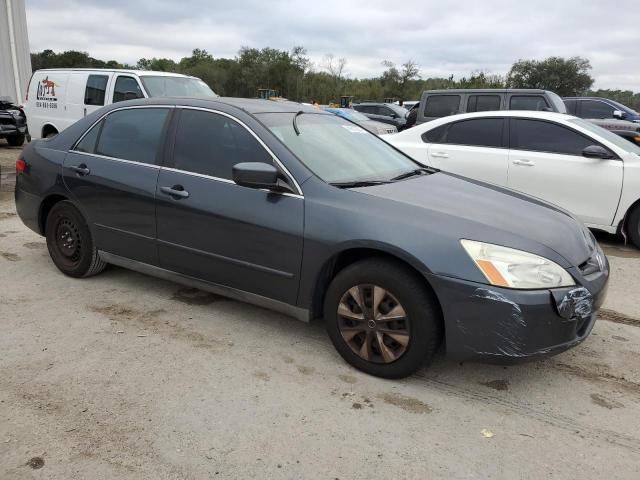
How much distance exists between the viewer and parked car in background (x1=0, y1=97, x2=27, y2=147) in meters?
13.6

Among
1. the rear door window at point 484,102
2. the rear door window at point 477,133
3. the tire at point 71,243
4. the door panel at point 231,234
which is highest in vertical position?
the rear door window at point 484,102

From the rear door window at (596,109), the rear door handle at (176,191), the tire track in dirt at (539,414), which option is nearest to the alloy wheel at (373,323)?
the tire track in dirt at (539,414)

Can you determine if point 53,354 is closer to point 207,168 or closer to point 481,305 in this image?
point 207,168

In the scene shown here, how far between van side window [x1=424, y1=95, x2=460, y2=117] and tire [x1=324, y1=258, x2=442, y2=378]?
7.68 metres

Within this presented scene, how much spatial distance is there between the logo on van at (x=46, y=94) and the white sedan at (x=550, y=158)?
760 centimetres

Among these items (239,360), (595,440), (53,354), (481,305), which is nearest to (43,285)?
(53,354)

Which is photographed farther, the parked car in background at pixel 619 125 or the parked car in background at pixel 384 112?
the parked car in background at pixel 384 112

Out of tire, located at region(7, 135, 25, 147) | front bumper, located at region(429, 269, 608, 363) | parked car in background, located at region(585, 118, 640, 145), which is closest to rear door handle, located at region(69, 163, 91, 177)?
front bumper, located at region(429, 269, 608, 363)

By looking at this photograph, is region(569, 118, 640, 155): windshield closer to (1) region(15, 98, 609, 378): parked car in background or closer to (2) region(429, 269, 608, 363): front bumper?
(1) region(15, 98, 609, 378): parked car in background

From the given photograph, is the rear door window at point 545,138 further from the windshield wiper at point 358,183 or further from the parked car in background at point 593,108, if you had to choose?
the parked car in background at point 593,108

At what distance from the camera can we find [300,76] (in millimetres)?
Result: 52188

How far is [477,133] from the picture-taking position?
6.77m

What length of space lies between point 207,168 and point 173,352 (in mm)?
1246

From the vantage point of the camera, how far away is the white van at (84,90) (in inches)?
377
